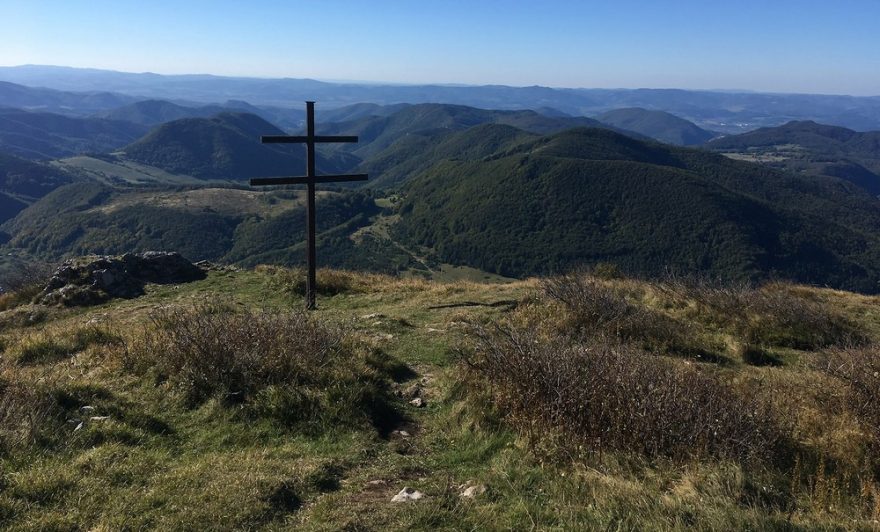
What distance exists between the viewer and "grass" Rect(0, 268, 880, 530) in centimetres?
379

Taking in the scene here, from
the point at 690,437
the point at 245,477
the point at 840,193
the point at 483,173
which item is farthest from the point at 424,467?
the point at 840,193

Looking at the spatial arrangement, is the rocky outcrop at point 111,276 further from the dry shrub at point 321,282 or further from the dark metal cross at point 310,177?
the dark metal cross at point 310,177

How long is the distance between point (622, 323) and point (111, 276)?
14.0 meters

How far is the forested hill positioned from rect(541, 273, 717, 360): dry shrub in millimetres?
89689

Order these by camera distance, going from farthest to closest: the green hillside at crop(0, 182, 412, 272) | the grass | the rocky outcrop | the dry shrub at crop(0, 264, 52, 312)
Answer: the green hillside at crop(0, 182, 412, 272), the dry shrub at crop(0, 264, 52, 312), the rocky outcrop, the grass

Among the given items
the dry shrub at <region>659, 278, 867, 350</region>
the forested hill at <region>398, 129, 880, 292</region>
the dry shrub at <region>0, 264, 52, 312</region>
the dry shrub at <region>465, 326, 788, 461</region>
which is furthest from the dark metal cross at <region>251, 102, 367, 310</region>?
the forested hill at <region>398, 129, 880, 292</region>

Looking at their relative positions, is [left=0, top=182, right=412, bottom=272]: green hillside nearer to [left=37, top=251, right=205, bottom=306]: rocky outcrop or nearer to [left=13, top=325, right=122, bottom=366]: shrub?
[left=37, top=251, right=205, bottom=306]: rocky outcrop

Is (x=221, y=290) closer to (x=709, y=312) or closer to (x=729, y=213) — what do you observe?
(x=709, y=312)

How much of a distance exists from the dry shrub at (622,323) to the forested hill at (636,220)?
89.7 m

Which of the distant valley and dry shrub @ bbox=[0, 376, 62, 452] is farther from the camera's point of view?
the distant valley

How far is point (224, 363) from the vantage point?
21.2 ft

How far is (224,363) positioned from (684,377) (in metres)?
5.61

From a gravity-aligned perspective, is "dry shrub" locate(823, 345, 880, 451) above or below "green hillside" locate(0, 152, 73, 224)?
above

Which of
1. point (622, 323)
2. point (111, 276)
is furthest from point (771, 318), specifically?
point (111, 276)
